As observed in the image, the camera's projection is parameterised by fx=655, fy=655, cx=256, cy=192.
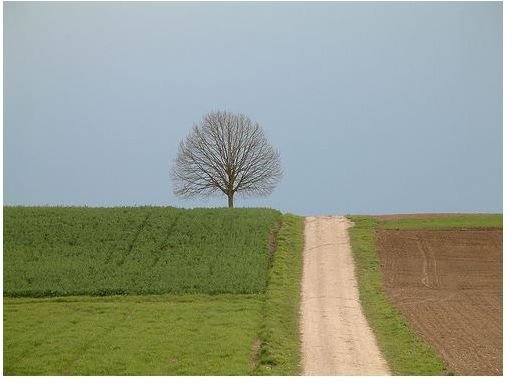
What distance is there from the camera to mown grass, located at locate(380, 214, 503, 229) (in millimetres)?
44719

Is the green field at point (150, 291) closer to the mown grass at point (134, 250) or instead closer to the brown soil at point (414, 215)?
the mown grass at point (134, 250)

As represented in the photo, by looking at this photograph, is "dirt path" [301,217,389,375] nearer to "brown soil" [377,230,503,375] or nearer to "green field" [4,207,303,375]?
Answer: "green field" [4,207,303,375]

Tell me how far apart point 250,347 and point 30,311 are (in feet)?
38.5


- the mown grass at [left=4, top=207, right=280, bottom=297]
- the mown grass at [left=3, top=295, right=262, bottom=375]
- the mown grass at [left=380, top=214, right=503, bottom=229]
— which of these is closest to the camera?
the mown grass at [left=3, top=295, right=262, bottom=375]

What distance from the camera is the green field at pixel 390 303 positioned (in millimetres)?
20781

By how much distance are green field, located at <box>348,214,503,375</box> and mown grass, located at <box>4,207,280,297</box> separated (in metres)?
5.49

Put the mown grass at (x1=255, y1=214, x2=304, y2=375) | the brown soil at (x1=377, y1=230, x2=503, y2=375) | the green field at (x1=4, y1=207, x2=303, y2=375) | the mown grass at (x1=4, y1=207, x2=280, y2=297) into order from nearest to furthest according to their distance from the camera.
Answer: the mown grass at (x1=255, y1=214, x2=304, y2=375)
the green field at (x1=4, y1=207, x2=303, y2=375)
the brown soil at (x1=377, y1=230, x2=503, y2=375)
the mown grass at (x1=4, y1=207, x2=280, y2=297)

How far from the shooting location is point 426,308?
29.2 metres

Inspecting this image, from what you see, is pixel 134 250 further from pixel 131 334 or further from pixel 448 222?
pixel 448 222

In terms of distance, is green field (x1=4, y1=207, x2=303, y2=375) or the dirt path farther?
green field (x1=4, y1=207, x2=303, y2=375)

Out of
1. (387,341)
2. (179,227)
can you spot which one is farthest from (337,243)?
(387,341)

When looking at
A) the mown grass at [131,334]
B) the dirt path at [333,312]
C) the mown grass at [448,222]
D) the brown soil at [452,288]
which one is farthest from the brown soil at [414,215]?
the mown grass at [131,334]

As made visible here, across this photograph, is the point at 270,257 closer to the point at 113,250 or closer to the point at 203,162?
the point at 113,250

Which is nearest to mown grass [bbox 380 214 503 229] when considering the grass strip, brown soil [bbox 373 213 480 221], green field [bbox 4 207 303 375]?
brown soil [bbox 373 213 480 221]
